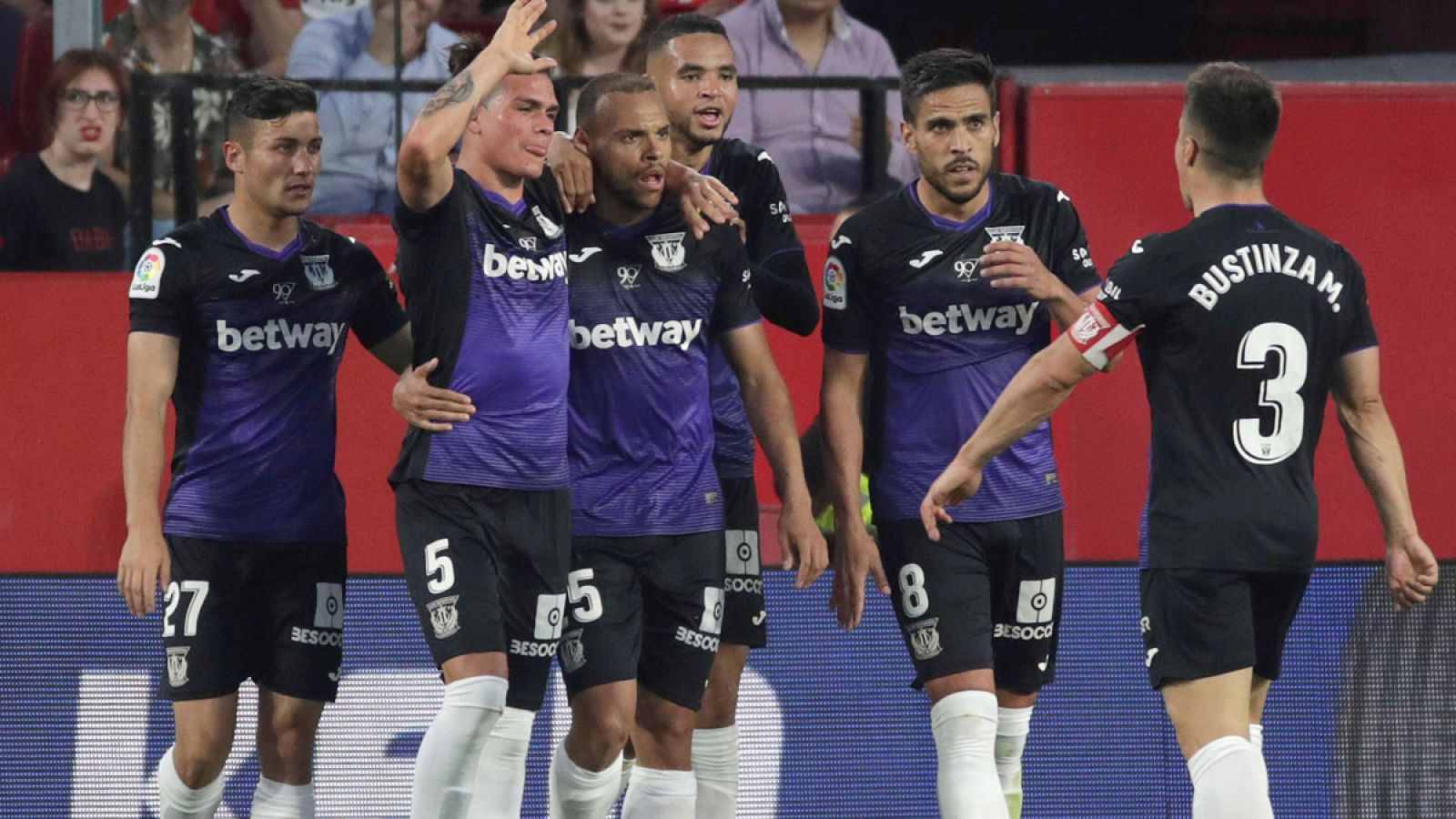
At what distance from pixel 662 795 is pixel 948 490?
3.90 feet

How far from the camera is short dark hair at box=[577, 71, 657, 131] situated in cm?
516

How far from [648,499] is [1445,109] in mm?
4483

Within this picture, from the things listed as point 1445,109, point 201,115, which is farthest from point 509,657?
point 1445,109

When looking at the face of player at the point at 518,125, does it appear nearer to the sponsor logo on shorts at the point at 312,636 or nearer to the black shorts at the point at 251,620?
the black shorts at the point at 251,620

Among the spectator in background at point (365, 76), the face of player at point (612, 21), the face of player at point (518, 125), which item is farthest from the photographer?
the face of player at point (612, 21)

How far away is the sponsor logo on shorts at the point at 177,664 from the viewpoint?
5.25 meters

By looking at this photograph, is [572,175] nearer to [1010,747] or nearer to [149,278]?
[149,278]

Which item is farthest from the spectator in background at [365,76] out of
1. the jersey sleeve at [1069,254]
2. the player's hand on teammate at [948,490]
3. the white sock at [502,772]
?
the player's hand on teammate at [948,490]

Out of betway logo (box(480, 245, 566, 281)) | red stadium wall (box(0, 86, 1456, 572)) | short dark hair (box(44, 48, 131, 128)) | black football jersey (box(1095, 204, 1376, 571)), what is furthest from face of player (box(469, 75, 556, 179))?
short dark hair (box(44, 48, 131, 128))

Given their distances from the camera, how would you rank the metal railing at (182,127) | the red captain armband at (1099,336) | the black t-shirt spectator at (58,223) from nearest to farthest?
the red captain armband at (1099,336) → the metal railing at (182,127) → the black t-shirt spectator at (58,223)

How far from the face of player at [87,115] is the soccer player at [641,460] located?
3714mm

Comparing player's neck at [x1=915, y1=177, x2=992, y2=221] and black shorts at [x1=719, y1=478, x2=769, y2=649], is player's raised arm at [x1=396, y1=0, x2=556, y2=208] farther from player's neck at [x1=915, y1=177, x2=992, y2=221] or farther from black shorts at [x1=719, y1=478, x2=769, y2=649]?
black shorts at [x1=719, y1=478, x2=769, y2=649]

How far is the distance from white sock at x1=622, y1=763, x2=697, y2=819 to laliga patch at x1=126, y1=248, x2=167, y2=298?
6.12 feet

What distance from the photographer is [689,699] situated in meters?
5.32
